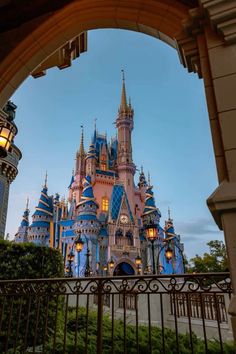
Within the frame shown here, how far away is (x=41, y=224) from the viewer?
40.7m

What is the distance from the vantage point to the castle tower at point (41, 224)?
130 feet

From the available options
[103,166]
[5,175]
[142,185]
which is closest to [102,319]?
[5,175]

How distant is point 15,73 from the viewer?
3260 millimetres

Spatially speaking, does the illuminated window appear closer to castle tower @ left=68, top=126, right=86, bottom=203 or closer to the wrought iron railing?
castle tower @ left=68, top=126, right=86, bottom=203

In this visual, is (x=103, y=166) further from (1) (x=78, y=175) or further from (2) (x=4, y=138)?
(2) (x=4, y=138)

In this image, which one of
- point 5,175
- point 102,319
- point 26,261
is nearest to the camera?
point 102,319

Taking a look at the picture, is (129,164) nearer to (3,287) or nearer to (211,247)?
(211,247)

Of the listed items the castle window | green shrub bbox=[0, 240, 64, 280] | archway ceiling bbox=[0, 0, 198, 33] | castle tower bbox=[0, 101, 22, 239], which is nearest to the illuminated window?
the castle window

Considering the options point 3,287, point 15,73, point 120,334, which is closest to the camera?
point 15,73

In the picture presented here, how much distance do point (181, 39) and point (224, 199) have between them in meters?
1.50

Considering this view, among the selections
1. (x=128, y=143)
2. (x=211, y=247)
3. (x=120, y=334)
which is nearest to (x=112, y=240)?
(x=211, y=247)

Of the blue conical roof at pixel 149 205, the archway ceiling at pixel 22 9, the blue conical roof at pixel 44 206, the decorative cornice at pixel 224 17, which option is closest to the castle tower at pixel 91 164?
the blue conical roof at pixel 44 206

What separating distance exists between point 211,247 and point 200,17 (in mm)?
31519

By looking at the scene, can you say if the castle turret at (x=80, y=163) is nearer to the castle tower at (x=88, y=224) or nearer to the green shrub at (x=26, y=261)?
the castle tower at (x=88, y=224)
